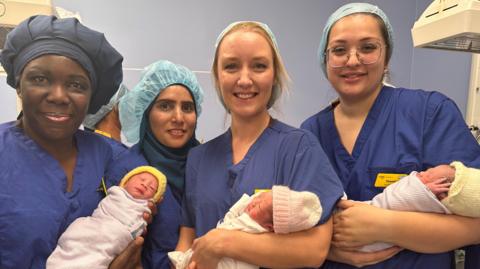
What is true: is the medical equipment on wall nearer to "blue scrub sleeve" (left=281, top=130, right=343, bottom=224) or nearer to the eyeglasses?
the eyeglasses

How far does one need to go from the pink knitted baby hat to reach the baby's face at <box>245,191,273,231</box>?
32mm

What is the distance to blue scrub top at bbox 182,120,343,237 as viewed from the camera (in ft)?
3.35

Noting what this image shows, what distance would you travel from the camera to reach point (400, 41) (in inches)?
129

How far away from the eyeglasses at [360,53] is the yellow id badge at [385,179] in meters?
0.35

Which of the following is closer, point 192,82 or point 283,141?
point 283,141

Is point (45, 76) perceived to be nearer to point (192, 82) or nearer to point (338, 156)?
point (192, 82)

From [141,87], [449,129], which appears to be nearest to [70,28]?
[141,87]

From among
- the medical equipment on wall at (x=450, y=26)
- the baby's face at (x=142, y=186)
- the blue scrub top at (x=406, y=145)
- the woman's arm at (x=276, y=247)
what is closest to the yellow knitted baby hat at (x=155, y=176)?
the baby's face at (x=142, y=186)

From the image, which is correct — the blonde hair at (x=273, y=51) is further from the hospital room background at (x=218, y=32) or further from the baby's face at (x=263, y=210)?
the hospital room background at (x=218, y=32)

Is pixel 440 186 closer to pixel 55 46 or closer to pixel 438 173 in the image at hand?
pixel 438 173

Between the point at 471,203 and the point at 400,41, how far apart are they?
2594 millimetres

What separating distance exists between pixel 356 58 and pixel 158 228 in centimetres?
86

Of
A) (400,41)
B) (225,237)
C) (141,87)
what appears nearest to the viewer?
(225,237)

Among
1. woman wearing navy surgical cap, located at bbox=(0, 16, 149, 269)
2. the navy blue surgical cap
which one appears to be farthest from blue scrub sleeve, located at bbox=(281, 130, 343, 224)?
the navy blue surgical cap
